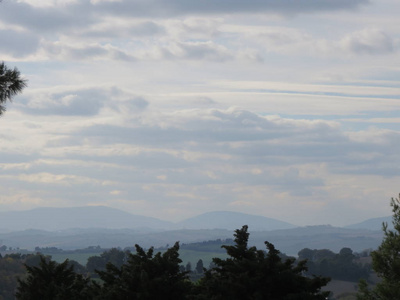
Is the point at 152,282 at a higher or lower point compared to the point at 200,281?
lower

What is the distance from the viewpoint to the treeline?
1195 inches

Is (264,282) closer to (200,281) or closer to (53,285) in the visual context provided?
(200,281)

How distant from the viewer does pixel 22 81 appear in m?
23.0

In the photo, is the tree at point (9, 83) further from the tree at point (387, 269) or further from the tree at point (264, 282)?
the tree at point (387, 269)

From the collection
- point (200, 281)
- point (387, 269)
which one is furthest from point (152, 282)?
point (387, 269)

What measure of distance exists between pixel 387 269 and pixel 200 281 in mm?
13739

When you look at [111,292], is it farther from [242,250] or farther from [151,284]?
[242,250]

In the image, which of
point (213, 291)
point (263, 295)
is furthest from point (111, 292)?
point (263, 295)

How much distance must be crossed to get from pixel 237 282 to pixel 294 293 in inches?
95.2

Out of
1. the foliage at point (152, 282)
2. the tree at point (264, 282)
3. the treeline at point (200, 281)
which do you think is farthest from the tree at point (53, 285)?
the tree at point (264, 282)

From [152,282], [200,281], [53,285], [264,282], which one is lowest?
[53,285]

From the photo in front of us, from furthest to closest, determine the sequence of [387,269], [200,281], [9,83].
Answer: [387,269]
[200,281]
[9,83]

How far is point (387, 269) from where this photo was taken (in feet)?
149

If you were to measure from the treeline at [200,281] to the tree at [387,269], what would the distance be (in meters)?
7.99
